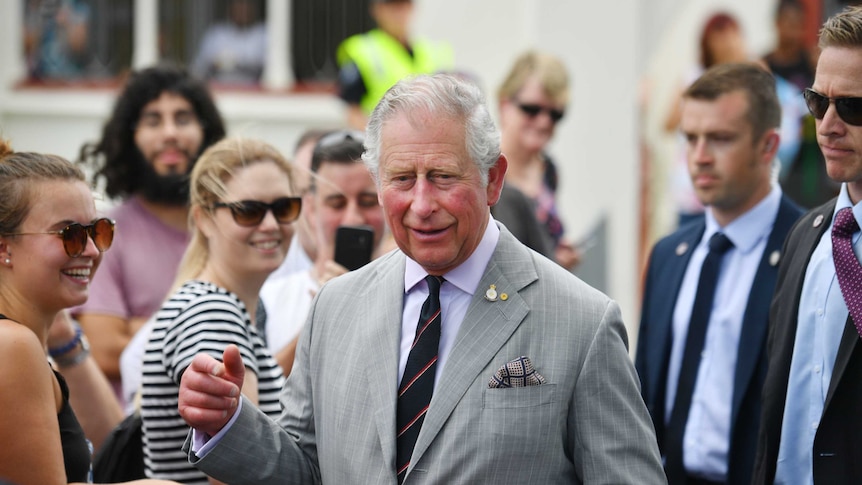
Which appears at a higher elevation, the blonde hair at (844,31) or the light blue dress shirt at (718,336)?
the blonde hair at (844,31)

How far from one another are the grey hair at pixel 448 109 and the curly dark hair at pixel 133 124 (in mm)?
2893

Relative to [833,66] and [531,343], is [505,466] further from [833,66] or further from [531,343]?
[833,66]

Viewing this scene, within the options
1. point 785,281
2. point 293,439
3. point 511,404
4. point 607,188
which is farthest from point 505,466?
point 607,188

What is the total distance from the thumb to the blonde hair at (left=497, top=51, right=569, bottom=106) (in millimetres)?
3929

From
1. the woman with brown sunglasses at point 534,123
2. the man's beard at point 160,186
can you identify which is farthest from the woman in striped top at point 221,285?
the woman with brown sunglasses at point 534,123

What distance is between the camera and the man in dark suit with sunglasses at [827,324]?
137 inches

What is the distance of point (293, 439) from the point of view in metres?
3.13

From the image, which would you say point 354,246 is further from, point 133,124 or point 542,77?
point 542,77

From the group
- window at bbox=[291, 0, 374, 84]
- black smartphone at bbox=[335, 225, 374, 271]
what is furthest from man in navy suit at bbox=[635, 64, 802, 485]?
window at bbox=[291, 0, 374, 84]

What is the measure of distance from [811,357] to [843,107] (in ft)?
2.44

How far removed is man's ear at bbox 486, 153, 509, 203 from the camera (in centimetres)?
307

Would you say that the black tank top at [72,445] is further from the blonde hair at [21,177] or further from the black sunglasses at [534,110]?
the black sunglasses at [534,110]

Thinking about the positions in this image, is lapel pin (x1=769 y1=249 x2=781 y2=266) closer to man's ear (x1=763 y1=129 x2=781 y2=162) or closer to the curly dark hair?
man's ear (x1=763 y1=129 x2=781 y2=162)

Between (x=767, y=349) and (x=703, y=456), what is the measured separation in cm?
53
